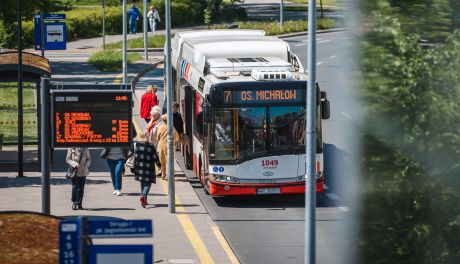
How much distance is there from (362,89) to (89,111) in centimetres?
1377

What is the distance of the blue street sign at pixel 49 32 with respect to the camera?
107 ft

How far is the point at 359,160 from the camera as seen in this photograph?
3871 millimetres

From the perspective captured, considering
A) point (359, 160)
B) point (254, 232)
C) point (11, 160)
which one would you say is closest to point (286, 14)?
point (11, 160)

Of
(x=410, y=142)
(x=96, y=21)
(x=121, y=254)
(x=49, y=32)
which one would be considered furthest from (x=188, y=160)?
(x=96, y=21)

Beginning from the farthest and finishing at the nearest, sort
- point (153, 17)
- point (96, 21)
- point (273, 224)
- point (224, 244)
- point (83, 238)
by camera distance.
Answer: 1. point (153, 17)
2. point (96, 21)
3. point (273, 224)
4. point (224, 244)
5. point (83, 238)

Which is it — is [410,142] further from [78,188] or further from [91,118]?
[78,188]

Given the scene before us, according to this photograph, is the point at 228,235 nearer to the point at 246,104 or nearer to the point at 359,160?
the point at 246,104

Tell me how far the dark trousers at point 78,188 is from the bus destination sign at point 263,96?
3060mm

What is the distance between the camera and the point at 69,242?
7695 millimetres

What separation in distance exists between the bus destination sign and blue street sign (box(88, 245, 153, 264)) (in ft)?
45.7

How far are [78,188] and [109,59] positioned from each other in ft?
98.5

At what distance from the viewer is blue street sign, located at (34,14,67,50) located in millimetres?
32750

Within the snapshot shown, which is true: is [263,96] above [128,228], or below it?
below

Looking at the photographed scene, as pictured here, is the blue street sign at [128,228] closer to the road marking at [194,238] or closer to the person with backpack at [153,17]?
the road marking at [194,238]
